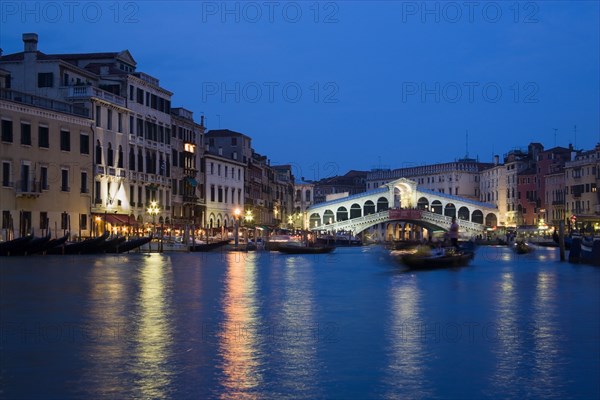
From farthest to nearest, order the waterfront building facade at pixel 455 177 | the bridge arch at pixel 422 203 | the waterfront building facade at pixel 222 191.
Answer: the waterfront building facade at pixel 455 177
the bridge arch at pixel 422 203
the waterfront building facade at pixel 222 191

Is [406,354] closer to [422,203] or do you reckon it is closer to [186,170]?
[186,170]

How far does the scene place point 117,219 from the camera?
40.2 meters

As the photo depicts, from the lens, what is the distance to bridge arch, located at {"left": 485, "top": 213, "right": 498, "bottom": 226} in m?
81.4

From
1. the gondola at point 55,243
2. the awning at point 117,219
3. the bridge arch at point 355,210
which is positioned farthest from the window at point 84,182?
the bridge arch at point 355,210

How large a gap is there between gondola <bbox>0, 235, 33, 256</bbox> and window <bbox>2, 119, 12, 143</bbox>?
4145 mm

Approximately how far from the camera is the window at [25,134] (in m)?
34.2

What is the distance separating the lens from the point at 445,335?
1171 centimetres

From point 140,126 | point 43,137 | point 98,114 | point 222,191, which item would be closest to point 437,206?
point 222,191

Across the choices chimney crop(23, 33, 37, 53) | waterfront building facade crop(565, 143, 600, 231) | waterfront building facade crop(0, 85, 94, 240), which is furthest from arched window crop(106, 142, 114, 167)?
waterfront building facade crop(565, 143, 600, 231)

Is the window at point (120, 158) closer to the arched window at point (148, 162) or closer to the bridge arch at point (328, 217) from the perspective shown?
the arched window at point (148, 162)

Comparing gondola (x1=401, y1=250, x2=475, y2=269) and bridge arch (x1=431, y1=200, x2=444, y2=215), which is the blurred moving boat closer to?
gondola (x1=401, y1=250, x2=475, y2=269)

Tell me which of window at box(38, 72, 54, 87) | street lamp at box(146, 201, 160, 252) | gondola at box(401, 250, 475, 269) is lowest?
gondola at box(401, 250, 475, 269)

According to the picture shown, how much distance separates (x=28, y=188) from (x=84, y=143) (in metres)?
4.51

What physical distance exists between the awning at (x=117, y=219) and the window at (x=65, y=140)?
364 cm
